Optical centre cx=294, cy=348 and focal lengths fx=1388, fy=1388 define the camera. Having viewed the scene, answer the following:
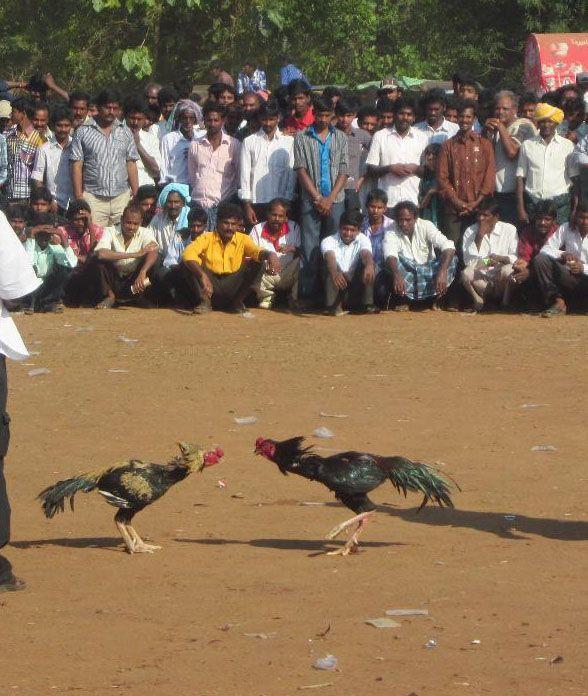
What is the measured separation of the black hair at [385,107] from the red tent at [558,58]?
234 inches

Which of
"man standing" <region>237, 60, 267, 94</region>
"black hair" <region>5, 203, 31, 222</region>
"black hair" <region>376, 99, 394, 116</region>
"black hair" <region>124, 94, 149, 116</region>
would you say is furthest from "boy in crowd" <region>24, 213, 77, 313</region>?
"man standing" <region>237, 60, 267, 94</region>

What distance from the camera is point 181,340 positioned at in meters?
12.9

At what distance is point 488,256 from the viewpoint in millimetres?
14336

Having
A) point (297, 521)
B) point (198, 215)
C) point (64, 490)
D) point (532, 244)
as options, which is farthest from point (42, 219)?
point (64, 490)

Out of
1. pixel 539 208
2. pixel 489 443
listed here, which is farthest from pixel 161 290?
pixel 489 443

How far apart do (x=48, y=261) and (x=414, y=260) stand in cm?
375

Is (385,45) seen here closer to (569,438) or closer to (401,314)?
(401,314)

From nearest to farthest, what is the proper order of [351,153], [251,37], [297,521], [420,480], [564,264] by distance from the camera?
1. [420,480]
2. [297,521]
3. [564,264]
4. [351,153]
5. [251,37]

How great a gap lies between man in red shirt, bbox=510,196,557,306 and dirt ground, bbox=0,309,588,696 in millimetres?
836

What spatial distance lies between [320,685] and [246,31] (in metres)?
22.0

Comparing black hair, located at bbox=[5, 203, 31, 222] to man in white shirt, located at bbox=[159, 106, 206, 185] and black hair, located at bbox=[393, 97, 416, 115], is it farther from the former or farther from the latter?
black hair, located at bbox=[393, 97, 416, 115]

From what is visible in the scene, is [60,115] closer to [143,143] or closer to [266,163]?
[143,143]

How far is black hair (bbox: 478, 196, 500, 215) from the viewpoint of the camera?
14352 mm

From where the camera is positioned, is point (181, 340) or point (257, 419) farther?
point (181, 340)
